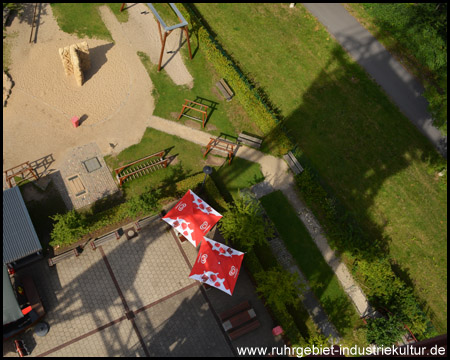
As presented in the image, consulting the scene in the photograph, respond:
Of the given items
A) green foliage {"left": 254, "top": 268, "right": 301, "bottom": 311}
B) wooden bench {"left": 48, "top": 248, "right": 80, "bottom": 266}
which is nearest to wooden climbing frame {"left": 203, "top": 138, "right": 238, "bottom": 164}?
green foliage {"left": 254, "top": 268, "right": 301, "bottom": 311}

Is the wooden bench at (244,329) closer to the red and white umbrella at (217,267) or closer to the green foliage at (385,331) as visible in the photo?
the red and white umbrella at (217,267)

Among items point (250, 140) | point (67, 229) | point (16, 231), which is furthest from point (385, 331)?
point (16, 231)

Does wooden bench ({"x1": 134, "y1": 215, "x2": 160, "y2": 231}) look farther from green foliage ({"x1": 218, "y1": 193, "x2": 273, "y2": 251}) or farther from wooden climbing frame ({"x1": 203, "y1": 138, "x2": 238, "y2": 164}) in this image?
wooden climbing frame ({"x1": 203, "y1": 138, "x2": 238, "y2": 164})

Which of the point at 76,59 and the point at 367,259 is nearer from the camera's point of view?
the point at 367,259

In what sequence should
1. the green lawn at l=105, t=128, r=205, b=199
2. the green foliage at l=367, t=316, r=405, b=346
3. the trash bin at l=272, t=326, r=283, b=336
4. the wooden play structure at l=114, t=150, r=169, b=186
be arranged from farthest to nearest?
1. the green lawn at l=105, t=128, r=205, b=199
2. the wooden play structure at l=114, t=150, r=169, b=186
3. the green foliage at l=367, t=316, r=405, b=346
4. the trash bin at l=272, t=326, r=283, b=336

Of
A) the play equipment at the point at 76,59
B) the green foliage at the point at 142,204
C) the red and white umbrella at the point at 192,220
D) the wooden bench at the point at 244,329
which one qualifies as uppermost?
the play equipment at the point at 76,59

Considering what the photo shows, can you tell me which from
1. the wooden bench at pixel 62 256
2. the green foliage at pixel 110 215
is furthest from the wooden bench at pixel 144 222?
the wooden bench at pixel 62 256

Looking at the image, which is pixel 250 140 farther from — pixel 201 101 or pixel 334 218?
pixel 334 218
